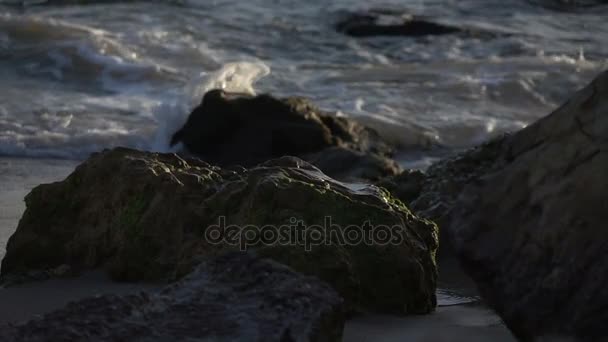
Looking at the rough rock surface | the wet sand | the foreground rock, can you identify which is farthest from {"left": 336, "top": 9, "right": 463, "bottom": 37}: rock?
the wet sand

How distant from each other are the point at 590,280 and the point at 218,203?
1.18 metres

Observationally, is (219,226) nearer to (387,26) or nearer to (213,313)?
(213,313)

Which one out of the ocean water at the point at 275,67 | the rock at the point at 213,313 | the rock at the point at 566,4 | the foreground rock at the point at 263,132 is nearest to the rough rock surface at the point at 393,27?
the ocean water at the point at 275,67

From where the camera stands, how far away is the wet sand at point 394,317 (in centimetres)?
296

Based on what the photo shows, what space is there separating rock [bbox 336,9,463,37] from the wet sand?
10.1 metres

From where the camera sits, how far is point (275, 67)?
1169 cm

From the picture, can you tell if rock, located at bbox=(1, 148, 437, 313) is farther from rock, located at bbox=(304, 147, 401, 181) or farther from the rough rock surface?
the rough rock surface

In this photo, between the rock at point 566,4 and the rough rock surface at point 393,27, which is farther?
the rock at point 566,4

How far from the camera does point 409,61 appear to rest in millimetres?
12406

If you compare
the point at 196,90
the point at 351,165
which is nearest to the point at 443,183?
the point at 351,165

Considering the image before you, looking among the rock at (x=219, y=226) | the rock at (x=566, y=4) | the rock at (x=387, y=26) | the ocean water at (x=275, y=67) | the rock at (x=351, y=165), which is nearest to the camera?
the rock at (x=219, y=226)

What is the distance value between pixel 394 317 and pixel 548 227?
60cm

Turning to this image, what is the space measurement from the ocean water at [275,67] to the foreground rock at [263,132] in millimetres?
466

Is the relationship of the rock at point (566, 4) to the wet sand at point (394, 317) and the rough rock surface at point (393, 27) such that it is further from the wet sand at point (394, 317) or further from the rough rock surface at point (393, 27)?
the wet sand at point (394, 317)
